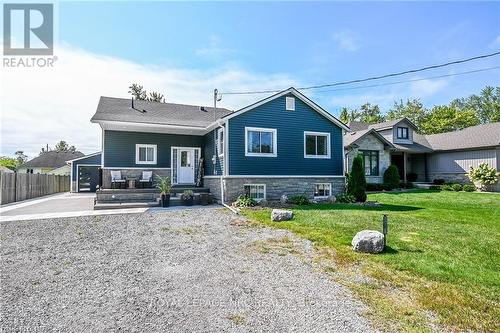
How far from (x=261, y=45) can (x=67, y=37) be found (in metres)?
8.40

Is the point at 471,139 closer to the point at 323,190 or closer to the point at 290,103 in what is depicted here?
A: the point at 323,190

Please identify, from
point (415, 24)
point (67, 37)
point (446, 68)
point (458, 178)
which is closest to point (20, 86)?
point (67, 37)

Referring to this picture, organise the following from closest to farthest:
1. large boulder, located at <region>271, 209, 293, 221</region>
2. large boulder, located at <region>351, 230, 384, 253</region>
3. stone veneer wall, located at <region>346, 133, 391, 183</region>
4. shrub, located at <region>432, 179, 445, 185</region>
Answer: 1. large boulder, located at <region>351, 230, 384, 253</region>
2. large boulder, located at <region>271, 209, 293, 221</region>
3. stone veneer wall, located at <region>346, 133, 391, 183</region>
4. shrub, located at <region>432, 179, 445, 185</region>

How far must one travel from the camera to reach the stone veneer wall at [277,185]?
11.9 m

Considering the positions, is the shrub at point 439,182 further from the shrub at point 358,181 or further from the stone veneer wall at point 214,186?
the stone veneer wall at point 214,186

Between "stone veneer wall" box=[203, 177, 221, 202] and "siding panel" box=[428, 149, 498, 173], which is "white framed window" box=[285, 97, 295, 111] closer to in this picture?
"stone veneer wall" box=[203, 177, 221, 202]

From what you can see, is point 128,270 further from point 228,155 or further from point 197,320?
point 228,155

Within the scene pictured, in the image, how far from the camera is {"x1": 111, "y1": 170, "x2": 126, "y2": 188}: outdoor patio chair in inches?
518

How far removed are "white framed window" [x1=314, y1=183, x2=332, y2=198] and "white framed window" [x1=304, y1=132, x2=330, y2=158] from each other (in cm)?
140

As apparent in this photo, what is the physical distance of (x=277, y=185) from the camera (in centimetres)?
1269

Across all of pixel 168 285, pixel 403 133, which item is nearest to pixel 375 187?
pixel 403 133

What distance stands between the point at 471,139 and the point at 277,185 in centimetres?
1866

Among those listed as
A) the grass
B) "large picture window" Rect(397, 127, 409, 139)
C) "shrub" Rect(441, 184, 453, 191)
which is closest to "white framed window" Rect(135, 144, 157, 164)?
the grass

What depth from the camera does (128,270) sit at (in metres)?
4.48
